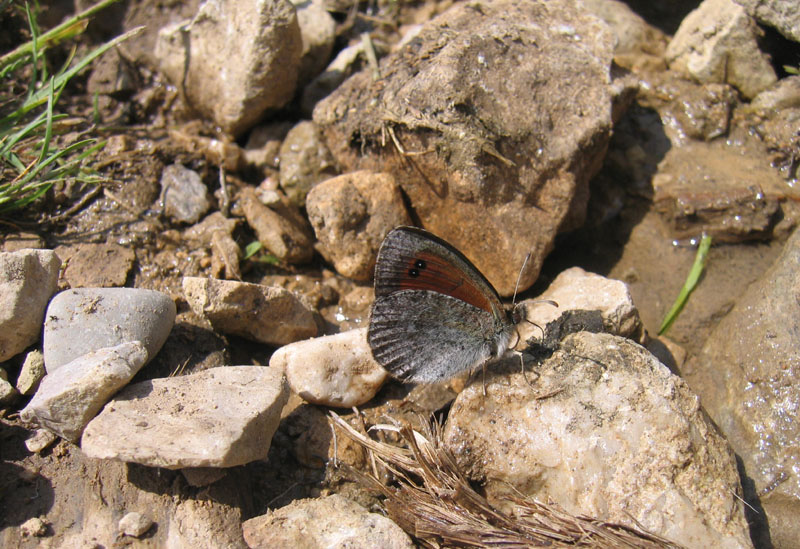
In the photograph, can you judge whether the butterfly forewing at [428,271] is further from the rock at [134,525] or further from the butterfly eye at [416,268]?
the rock at [134,525]

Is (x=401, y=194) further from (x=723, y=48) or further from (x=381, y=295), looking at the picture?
(x=723, y=48)

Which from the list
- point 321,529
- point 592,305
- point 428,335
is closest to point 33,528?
point 321,529

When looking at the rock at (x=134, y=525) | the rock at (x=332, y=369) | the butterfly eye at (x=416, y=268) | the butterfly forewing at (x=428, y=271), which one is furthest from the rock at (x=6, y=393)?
the butterfly eye at (x=416, y=268)

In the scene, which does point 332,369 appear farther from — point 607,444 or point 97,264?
point 97,264

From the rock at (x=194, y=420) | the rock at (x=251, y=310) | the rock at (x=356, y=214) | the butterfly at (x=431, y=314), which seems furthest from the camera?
the rock at (x=356, y=214)

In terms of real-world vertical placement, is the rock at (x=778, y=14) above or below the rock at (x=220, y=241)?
A: above

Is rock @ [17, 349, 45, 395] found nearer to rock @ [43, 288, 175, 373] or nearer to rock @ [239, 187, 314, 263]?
rock @ [43, 288, 175, 373]

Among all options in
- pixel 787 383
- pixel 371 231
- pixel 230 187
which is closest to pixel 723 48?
pixel 787 383
